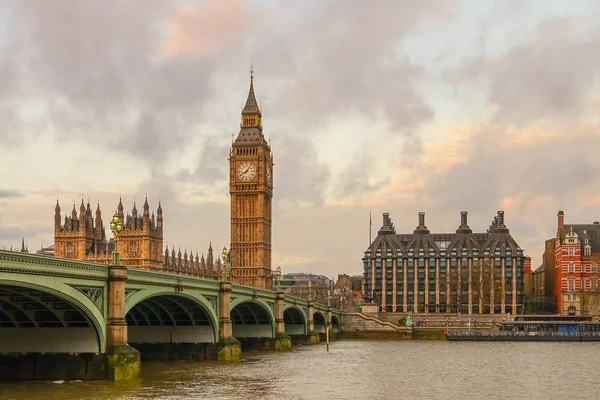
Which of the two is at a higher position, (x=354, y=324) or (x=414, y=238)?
(x=414, y=238)

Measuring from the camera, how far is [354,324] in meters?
134

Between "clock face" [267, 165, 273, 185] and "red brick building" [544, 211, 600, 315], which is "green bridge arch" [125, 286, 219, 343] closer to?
"red brick building" [544, 211, 600, 315]

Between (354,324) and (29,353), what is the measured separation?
3482 inches

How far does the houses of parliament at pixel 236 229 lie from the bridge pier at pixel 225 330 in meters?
76.3

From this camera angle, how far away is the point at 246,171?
17612 centimetres

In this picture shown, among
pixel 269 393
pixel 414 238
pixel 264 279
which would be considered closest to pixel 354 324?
pixel 264 279

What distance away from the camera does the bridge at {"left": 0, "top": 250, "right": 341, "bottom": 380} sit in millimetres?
42872

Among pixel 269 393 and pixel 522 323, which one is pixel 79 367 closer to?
pixel 269 393

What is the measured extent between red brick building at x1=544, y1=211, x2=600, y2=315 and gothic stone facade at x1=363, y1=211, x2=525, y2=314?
1886 cm

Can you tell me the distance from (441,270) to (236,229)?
142ft

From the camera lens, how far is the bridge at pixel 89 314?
4287 centimetres

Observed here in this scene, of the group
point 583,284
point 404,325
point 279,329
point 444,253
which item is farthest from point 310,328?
point 444,253

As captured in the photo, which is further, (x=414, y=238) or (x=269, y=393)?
(x=414, y=238)

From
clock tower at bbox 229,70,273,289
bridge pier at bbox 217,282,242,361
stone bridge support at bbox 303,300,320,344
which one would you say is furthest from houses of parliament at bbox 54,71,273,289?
bridge pier at bbox 217,282,242,361
